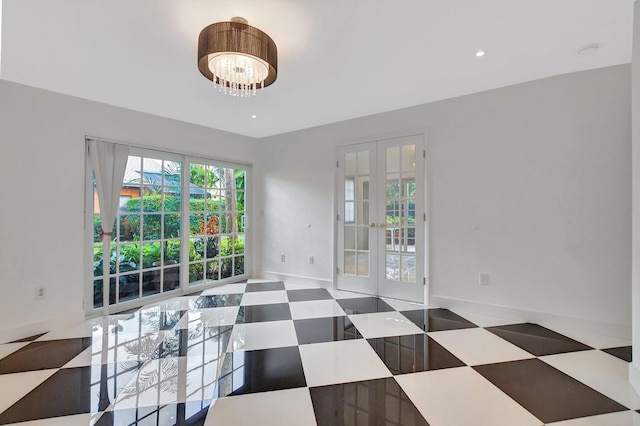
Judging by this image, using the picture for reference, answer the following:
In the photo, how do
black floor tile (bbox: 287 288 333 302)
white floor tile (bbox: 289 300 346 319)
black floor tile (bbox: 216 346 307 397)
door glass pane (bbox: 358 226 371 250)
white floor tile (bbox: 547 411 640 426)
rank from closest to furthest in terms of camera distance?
1. white floor tile (bbox: 547 411 640 426)
2. black floor tile (bbox: 216 346 307 397)
3. white floor tile (bbox: 289 300 346 319)
4. black floor tile (bbox: 287 288 333 302)
5. door glass pane (bbox: 358 226 371 250)

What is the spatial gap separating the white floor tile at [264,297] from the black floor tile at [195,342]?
Answer: 2.36 feet

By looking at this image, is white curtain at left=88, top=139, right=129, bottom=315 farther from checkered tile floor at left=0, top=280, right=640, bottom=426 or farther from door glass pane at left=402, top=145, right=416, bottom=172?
door glass pane at left=402, top=145, right=416, bottom=172

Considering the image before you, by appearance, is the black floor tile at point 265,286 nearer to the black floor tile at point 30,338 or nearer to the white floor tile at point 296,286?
the white floor tile at point 296,286

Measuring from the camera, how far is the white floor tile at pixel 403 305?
319cm

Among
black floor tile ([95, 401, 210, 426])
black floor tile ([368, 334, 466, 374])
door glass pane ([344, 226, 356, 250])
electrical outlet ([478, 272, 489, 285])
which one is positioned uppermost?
door glass pane ([344, 226, 356, 250])

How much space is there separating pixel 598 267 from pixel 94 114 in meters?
5.27

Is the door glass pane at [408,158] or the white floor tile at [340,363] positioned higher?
the door glass pane at [408,158]

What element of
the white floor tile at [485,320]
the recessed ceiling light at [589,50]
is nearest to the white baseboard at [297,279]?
the white floor tile at [485,320]

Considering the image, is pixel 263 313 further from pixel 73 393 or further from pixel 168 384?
pixel 73 393

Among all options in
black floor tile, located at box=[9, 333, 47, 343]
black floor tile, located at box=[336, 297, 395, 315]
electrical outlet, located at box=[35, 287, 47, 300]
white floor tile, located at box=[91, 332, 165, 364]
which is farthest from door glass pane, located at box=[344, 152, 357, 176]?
black floor tile, located at box=[9, 333, 47, 343]

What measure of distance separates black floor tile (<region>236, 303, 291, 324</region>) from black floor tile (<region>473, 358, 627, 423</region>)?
6.10 ft

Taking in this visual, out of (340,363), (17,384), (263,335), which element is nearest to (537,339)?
(340,363)

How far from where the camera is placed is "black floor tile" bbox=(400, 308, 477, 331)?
268 centimetres

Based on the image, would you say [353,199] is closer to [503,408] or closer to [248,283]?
[248,283]
